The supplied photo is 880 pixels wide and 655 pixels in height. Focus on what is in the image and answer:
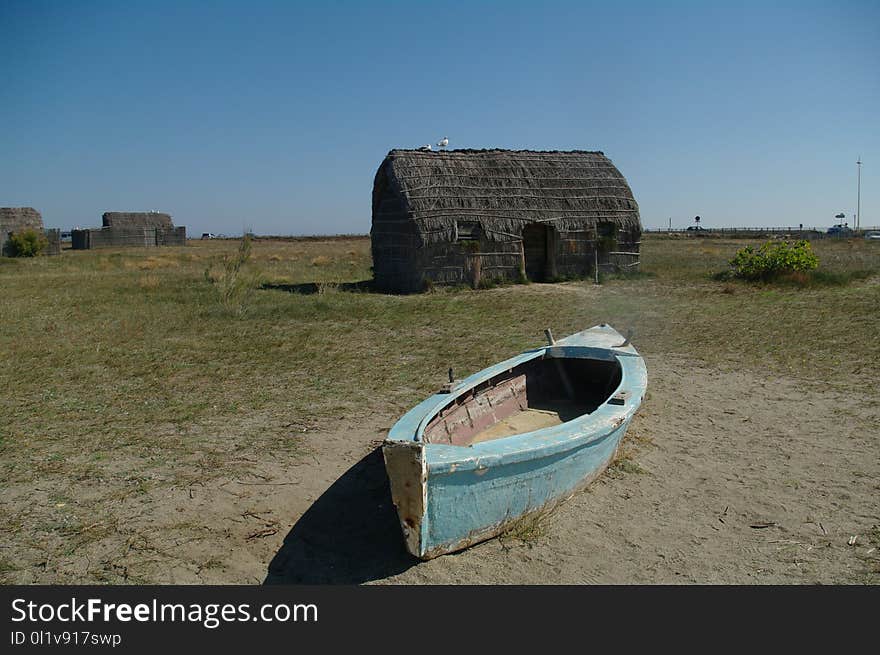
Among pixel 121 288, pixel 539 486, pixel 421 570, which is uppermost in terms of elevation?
pixel 121 288

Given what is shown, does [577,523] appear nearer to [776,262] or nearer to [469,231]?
[469,231]

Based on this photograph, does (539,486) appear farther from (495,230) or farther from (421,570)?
(495,230)

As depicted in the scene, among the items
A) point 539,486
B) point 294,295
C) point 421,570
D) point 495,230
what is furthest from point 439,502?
point 495,230

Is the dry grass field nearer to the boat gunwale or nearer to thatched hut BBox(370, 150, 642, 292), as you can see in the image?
the boat gunwale

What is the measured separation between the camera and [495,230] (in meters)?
17.4

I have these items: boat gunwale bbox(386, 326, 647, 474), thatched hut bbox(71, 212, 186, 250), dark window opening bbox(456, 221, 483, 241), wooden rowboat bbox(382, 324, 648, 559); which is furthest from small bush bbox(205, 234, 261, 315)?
thatched hut bbox(71, 212, 186, 250)

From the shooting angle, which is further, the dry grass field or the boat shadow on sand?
the dry grass field

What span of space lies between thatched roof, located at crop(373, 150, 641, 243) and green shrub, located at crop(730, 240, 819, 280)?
10.1 ft

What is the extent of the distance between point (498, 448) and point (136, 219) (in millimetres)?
39268

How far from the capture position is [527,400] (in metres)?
6.90

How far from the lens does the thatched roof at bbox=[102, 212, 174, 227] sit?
3778 cm

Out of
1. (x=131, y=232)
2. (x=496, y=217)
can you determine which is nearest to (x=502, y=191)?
(x=496, y=217)

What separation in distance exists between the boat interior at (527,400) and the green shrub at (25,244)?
27.5m

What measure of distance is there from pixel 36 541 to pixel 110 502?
0.59 m
